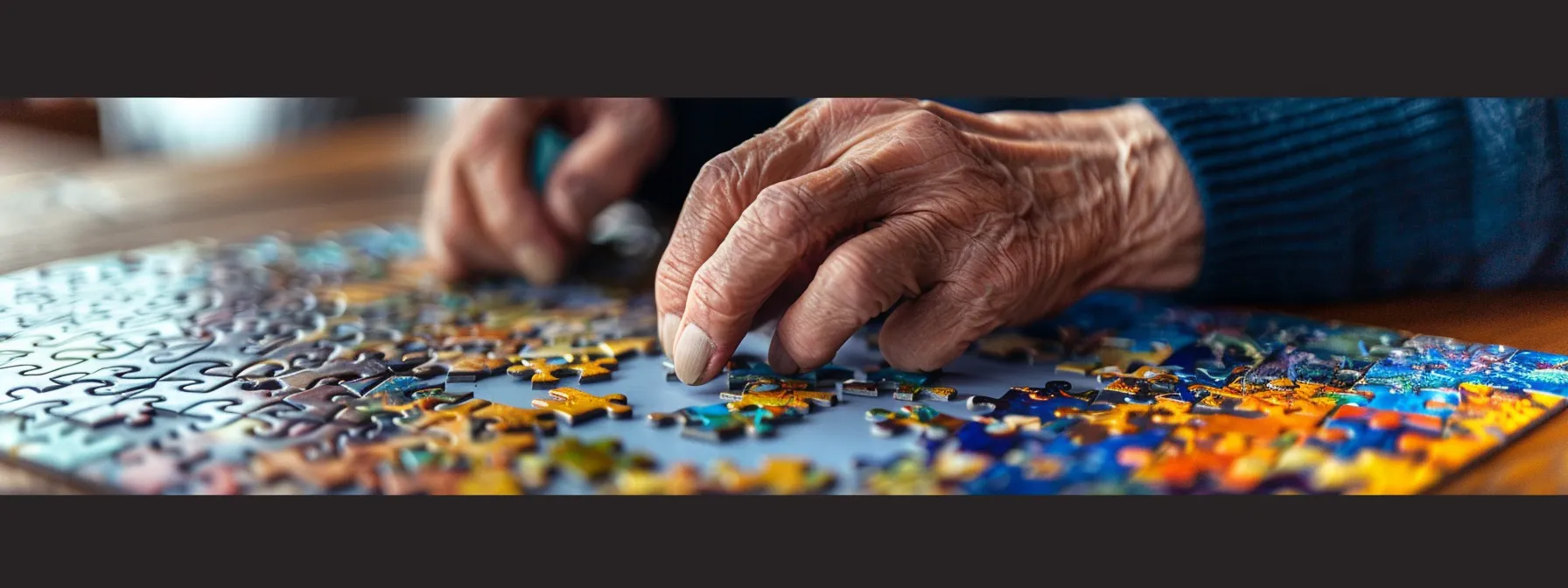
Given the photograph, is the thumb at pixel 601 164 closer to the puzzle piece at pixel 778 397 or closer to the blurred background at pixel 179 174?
the blurred background at pixel 179 174

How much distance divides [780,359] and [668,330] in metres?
0.17

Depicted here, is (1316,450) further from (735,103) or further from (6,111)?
(6,111)

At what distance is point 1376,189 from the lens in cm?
186

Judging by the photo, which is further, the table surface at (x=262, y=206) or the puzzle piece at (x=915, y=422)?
the table surface at (x=262, y=206)

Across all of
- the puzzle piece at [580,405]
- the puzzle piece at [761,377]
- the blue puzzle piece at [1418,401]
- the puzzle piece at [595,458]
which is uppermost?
the blue puzzle piece at [1418,401]

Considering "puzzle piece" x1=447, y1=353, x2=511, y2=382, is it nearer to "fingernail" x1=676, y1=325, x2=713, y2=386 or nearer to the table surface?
"fingernail" x1=676, y1=325, x2=713, y2=386

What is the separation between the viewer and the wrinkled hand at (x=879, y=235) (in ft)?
4.93

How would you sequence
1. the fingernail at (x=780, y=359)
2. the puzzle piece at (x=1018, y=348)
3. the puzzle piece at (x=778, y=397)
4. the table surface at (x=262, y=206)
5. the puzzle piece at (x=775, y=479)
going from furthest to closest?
the table surface at (x=262, y=206) < the puzzle piece at (x=1018, y=348) < the fingernail at (x=780, y=359) < the puzzle piece at (x=778, y=397) < the puzzle piece at (x=775, y=479)

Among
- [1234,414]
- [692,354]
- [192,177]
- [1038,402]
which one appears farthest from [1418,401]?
[192,177]

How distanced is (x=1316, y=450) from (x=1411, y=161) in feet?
2.67

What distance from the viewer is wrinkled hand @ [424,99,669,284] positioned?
7.79 feet

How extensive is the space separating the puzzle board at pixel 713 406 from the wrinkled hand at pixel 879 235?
7 cm

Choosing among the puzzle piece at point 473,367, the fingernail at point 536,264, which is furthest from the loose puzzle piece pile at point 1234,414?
the fingernail at point 536,264

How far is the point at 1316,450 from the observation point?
1.26 metres
